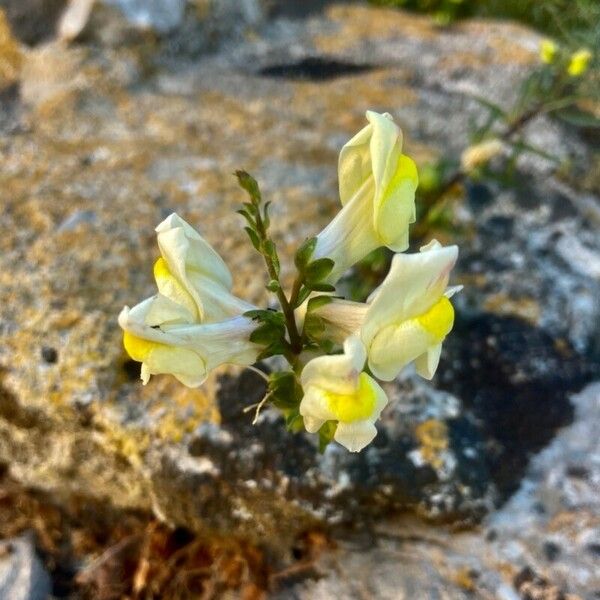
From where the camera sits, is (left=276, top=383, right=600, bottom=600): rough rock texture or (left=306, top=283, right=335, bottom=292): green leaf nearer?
(left=306, top=283, right=335, bottom=292): green leaf

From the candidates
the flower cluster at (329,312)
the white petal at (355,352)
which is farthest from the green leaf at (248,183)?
the white petal at (355,352)

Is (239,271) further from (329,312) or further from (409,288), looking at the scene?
(409,288)

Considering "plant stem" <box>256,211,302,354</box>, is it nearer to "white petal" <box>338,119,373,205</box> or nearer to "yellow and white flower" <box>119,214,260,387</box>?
"yellow and white flower" <box>119,214,260,387</box>

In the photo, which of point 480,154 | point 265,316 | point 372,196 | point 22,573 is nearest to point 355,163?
point 372,196

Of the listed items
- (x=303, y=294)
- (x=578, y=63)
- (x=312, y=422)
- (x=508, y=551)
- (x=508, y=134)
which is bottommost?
(x=508, y=551)

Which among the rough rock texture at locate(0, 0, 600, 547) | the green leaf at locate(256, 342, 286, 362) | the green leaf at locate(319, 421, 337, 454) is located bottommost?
the rough rock texture at locate(0, 0, 600, 547)

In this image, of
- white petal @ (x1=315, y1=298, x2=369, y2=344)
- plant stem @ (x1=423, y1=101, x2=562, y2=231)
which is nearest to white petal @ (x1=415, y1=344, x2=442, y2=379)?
white petal @ (x1=315, y1=298, x2=369, y2=344)

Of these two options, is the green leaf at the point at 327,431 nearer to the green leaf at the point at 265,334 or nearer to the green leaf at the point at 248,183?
the green leaf at the point at 265,334
